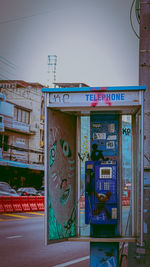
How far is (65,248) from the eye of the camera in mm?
11734

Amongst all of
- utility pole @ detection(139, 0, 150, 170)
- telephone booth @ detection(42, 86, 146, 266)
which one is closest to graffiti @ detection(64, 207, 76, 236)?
telephone booth @ detection(42, 86, 146, 266)

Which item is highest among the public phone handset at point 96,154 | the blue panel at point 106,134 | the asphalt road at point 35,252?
the blue panel at point 106,134

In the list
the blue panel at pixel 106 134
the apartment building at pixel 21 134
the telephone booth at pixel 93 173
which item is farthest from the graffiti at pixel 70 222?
the apartment building at pixel 21 134

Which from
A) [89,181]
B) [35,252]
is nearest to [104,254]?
[89,181]

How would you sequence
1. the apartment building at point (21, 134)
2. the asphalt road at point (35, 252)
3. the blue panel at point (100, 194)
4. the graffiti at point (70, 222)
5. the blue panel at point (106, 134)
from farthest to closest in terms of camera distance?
the apartment building at point (21, 134), the asphalt road at point (35, 252), the graffiti at point (70, 222), the blue panel at point (106, 134), the blue panel at point (100, 194)

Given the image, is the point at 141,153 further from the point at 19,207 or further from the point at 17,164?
the point at 17,164

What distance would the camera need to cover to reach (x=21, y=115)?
155 ft

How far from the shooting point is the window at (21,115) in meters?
46.0

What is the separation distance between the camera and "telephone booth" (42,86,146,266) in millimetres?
6348

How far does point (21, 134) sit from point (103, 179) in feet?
134

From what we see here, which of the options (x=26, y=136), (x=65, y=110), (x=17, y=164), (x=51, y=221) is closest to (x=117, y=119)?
(x=65, y=110)

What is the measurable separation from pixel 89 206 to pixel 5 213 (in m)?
17.2

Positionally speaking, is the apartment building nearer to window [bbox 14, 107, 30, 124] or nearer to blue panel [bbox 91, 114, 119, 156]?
window [bbox 14, 107, 30, 124]

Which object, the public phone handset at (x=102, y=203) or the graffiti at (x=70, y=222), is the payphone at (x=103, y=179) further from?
the graffiti at (x=70, y=222)
